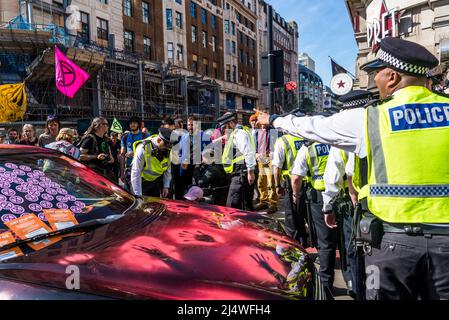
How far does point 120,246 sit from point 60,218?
66 centimetres

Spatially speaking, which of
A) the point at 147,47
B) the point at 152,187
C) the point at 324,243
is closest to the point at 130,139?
the point at 152,187

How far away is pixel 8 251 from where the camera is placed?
190cm

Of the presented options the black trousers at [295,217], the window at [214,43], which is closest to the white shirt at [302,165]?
the black trousers at [295,217]

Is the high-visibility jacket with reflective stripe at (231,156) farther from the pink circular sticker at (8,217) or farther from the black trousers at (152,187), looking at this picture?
the pink circular sticker at (8,217)

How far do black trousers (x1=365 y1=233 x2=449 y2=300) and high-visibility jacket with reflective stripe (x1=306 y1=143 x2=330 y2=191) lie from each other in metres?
2.09

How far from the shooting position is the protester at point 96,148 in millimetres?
5820

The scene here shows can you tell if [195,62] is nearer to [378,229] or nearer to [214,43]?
[214,43]

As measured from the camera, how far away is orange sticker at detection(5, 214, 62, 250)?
6.59ft

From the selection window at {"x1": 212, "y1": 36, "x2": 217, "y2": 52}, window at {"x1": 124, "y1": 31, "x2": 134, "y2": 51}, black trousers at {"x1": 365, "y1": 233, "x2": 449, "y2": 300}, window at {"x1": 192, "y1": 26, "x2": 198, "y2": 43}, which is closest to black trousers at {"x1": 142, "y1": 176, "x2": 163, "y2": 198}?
black trousers at {"x1": 365, "y1": 233, "x2": 449, "y2": 300}

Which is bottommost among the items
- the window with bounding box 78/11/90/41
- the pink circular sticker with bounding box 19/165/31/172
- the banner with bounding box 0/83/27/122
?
the pink circular sticker with bounding box 19/165/31/172

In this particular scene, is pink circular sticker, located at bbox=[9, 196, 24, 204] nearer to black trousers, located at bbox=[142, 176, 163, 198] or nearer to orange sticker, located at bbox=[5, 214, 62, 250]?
orange sticker, located at bbox=[5, 214, 62, 250]

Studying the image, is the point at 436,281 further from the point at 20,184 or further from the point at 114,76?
the point at 114,76

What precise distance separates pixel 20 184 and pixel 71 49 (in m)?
17.8

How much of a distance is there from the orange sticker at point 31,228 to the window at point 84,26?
21.1 m
